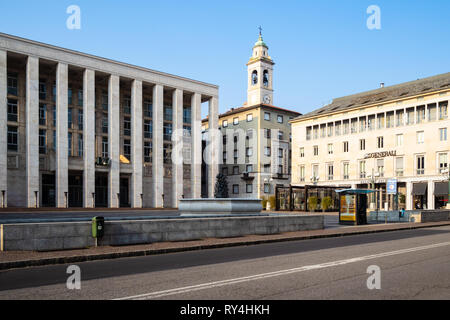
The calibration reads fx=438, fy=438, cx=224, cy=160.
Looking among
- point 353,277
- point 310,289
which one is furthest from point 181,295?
point 353,277

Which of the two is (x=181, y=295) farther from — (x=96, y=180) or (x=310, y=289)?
(x=96, y=180)

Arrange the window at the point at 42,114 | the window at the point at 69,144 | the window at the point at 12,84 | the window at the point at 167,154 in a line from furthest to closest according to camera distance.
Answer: the window at the point at 167,154
the window at the point at 69,144
the window at the point at 42,114
the window at the point at 12,84

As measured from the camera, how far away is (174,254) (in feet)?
42.5

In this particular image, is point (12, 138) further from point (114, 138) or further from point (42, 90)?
point (114, 138)

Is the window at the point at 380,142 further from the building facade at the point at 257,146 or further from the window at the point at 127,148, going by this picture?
the window at the point at 127,148

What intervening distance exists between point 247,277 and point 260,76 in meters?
80.7

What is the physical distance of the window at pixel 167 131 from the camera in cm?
6588

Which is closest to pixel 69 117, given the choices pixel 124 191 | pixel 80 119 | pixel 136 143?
pixel 80 119

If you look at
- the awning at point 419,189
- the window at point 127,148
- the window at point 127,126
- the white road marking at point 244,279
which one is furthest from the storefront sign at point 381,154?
the white road marking at point 244,279

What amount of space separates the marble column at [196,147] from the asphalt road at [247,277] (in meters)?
53.4

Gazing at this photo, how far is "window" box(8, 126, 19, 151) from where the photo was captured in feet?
167

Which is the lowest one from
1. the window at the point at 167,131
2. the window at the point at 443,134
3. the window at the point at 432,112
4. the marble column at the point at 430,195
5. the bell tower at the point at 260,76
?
the marble column at the point at 430,195

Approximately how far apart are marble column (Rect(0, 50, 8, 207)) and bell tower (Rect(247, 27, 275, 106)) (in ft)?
160

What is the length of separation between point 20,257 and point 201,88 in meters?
59.9
